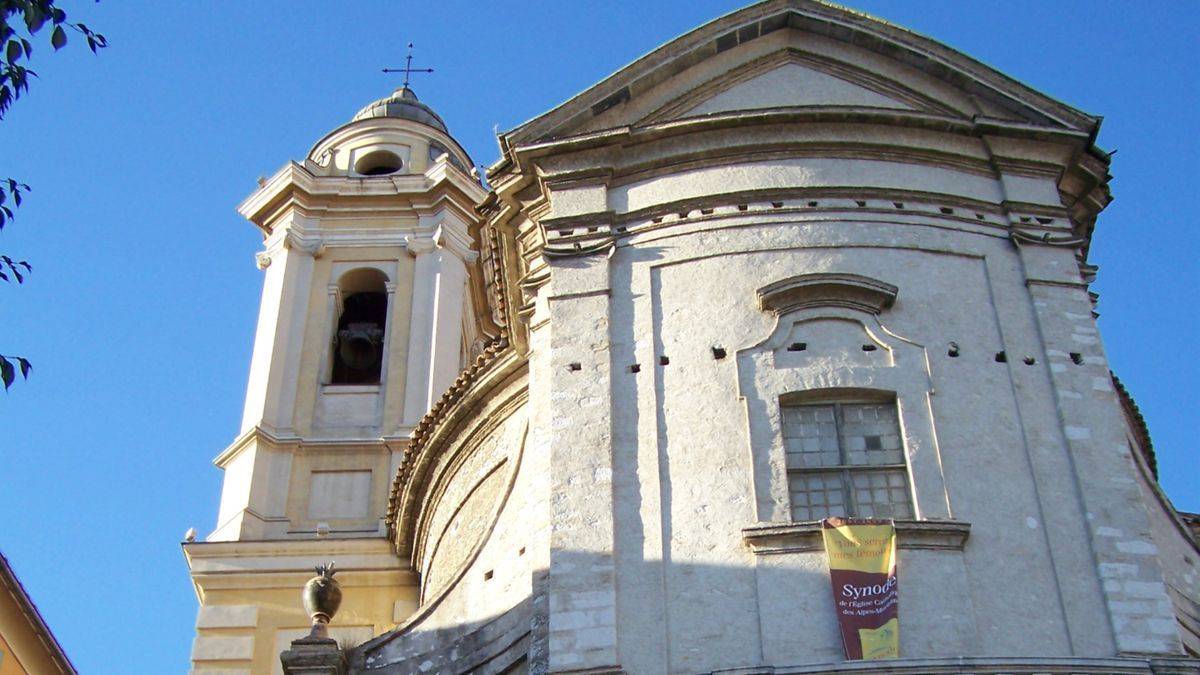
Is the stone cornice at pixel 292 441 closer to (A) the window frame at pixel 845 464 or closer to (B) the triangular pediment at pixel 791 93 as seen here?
(B) the triangular pediment at pixel 791 93

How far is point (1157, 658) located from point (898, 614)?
79.2 inches

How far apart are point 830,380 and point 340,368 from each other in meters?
14.6

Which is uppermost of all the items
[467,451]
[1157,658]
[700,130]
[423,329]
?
[423,329]

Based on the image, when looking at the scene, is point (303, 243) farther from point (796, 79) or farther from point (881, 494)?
point (881, 494)

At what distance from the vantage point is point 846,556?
13.6 meters

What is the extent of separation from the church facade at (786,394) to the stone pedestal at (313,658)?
0.04 meters

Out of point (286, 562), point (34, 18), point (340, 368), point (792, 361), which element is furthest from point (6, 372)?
point (340, 368)

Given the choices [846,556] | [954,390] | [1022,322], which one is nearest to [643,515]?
[846,556]

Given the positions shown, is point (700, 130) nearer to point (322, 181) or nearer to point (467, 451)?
point (467, 451)

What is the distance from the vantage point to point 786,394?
1489cm

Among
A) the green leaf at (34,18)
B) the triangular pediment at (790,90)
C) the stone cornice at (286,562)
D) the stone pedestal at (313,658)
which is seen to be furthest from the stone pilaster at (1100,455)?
the stone cornice at (286,562)

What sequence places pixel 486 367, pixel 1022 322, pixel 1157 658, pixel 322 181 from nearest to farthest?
pixel 1157 658 < pixel 1022 322 < pixel 486 367 < pixel 322 181

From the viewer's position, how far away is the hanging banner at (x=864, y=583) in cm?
1311

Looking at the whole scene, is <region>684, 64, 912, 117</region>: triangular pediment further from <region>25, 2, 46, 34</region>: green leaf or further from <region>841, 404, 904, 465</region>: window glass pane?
<region>25, 2, 46, 34</region>: green leaf
